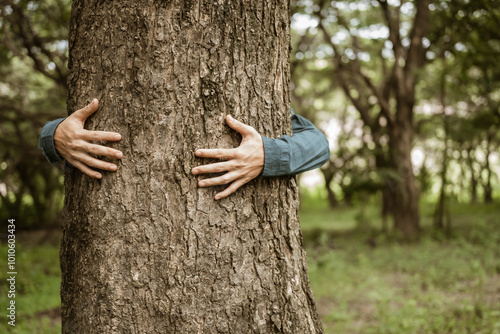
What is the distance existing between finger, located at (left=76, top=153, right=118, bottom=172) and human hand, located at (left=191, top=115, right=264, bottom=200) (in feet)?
1.14

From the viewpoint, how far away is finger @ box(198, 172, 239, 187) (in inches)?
69.2

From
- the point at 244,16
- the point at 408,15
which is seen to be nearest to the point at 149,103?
the point at 244,16

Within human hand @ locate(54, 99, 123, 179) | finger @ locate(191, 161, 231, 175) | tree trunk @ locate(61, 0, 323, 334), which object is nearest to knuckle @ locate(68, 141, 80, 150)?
human hand @ locate(54, 99, 123, 179)

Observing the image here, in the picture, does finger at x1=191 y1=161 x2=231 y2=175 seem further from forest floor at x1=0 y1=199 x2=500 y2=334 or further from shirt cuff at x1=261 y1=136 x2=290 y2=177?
forest floor at x1=0 y1=199 x2=500 y2=334

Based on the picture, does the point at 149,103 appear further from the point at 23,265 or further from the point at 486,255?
the point at 486,255

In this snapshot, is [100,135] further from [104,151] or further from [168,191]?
[168,191]

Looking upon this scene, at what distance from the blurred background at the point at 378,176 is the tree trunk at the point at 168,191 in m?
2.73

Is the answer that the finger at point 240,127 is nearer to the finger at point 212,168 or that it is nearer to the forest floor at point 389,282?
the finger at point 212,168

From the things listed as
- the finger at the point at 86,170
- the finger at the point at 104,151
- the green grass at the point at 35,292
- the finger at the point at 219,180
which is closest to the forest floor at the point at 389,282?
the green grass at the point at 35,292

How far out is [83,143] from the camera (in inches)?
70.9

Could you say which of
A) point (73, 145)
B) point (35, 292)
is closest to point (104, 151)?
point (73, 145)

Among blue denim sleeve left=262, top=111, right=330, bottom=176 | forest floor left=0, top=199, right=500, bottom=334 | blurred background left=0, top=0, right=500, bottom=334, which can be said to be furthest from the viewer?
blurred background left=0, top=0, right=500, bottom=334

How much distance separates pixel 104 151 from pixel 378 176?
7.51m

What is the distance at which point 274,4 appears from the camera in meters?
1.94
